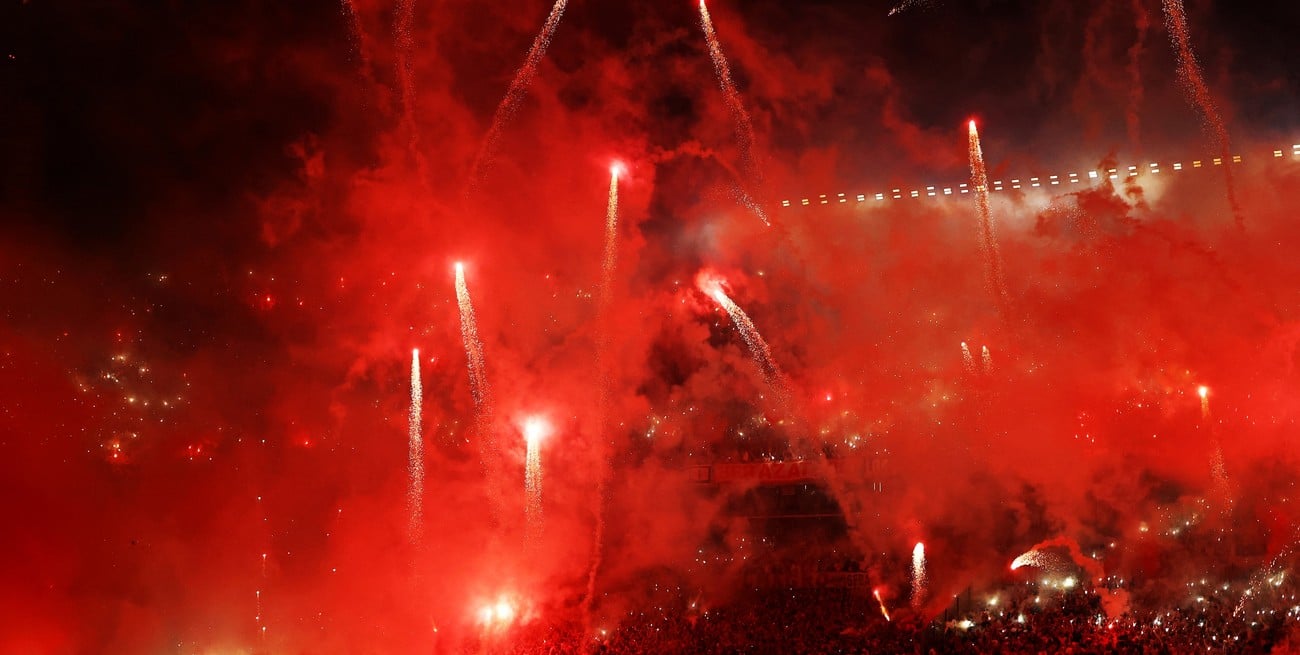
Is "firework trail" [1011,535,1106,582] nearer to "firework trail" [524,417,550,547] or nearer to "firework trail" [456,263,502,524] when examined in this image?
"firework trail" [524,417,550,547]

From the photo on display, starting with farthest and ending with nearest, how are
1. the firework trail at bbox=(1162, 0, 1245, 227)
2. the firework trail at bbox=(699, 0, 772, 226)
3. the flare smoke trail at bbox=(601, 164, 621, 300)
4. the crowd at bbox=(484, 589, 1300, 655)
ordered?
the flare smoke trail at bbox=(601, 164, 621, 300) < the firework trail at bbox=(1162, 0, 1245, 227) < the firework trail at bbox=(699, 0, 772, 226) < the crowd at bbox=(484, 589, 1300, 655)

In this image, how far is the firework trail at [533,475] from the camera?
11859 millimetres

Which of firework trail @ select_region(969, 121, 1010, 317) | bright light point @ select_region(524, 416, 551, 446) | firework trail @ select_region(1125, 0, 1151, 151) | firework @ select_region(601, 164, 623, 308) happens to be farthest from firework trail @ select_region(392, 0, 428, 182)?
firework trail @ select_region(1125, 0, 1151, 151)

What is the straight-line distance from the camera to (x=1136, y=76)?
42.2 feet

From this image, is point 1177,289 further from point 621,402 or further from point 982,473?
point 621,402

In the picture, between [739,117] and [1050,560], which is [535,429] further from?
[1050,560]

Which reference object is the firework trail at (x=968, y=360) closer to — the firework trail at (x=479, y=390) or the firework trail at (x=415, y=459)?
the firework trail at (x=479, y=390)

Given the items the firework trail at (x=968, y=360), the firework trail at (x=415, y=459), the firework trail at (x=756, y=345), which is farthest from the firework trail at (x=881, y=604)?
the firework trail at (x=415, y=459)

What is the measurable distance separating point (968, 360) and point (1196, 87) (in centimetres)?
458

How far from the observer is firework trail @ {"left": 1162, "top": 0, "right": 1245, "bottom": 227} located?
12.2 metres


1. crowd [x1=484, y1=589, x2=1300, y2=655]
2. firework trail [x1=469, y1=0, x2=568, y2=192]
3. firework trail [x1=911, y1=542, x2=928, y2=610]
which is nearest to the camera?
crowd [x1=484, y1=589, x2=1300, y2=655]

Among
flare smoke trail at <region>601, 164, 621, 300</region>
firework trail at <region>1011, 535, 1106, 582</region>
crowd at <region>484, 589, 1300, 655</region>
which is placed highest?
flare smoke trail at <region>601, 164, 621, 300</region>

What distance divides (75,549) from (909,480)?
32.8 ft

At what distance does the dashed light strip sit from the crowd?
6142 mm
